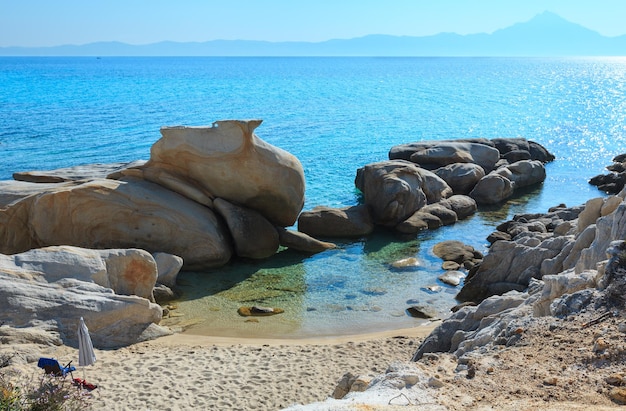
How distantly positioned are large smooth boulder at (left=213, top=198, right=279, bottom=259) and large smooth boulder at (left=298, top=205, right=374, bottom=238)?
2.57 m

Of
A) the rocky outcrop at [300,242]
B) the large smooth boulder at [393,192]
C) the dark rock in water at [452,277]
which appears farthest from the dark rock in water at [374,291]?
the large smooth boulder at [393,192]

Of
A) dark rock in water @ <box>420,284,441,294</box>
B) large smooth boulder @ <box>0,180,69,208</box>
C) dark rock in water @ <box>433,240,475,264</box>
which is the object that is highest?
large smooth boulder @ <box>0,180,69,208</box>

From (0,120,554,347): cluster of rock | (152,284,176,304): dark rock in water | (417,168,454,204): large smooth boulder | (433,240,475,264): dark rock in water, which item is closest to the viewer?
(0,120,554,347): cluster of rock

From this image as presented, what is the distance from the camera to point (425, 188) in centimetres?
2905

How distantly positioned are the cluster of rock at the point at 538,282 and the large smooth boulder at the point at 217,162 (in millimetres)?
8077

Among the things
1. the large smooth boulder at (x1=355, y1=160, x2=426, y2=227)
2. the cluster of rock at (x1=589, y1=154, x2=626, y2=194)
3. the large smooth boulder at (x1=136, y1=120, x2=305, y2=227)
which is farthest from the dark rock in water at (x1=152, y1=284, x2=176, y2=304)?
the cluster of rock at (x1=589, y1=154, x2=626, y2=194)

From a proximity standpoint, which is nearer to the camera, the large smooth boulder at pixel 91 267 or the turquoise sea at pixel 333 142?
the large smooth boulder at pixel 91 267

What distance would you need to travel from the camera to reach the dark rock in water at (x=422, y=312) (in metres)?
18.1

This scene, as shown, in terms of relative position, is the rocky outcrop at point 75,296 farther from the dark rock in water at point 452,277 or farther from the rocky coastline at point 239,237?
the dark rock in water at point 452,277

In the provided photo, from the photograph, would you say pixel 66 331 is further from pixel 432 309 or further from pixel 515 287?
pixel 515 287

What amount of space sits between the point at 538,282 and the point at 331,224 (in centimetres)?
1244

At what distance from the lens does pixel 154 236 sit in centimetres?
2070

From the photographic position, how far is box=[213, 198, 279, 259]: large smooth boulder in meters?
22.2

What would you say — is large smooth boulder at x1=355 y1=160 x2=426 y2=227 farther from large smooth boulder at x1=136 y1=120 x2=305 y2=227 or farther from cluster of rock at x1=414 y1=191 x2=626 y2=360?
cluster of rock at x1=414 y1=191 x2=626 y2=360
